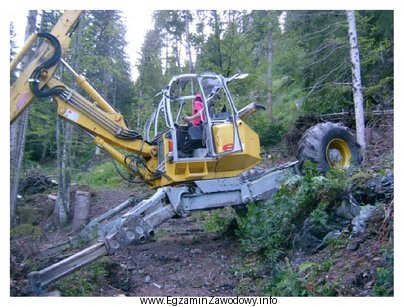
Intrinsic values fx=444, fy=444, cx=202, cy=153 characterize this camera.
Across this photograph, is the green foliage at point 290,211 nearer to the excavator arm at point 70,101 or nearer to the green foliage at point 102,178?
the excavator arm at point 70,101

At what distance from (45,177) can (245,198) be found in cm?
1048

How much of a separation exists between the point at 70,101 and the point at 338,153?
520 cm

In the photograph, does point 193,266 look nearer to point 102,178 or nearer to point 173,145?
point 173,145

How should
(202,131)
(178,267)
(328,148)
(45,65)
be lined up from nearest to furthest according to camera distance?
(45,65), (178,267), (202,131), (328,148)

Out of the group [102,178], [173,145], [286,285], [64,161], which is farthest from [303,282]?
[102,178]

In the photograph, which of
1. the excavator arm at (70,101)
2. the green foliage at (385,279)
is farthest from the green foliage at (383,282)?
the excavator arm at (70,101)

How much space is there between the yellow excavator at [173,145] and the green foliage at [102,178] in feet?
29.2

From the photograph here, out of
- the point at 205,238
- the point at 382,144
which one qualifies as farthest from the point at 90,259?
the point at 382,144

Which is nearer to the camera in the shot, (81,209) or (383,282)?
(383,282)

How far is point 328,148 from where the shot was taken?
8.77 metres

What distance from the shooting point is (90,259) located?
5789mm

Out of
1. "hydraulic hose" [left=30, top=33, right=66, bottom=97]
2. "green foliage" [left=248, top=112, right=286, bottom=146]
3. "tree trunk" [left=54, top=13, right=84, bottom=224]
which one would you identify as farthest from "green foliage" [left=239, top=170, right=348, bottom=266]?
Result: "green foliage" [left=248, top=112, right=286, bottom=146]

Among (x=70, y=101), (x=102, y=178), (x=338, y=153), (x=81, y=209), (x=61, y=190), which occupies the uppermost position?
(x=70, y=101)
